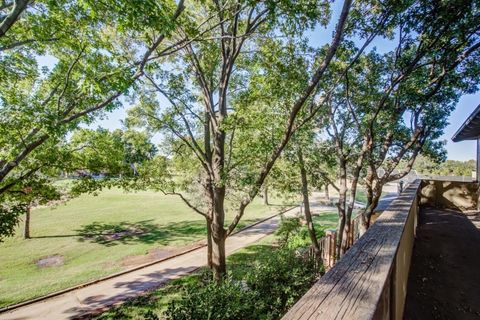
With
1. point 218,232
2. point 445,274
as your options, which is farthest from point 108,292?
point 445,274

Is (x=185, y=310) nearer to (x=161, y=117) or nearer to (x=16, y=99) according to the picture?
(x=16, y=99)

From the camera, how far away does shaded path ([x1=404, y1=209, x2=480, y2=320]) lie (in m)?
2.87

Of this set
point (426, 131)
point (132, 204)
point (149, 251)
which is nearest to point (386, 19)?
point (426, 131)

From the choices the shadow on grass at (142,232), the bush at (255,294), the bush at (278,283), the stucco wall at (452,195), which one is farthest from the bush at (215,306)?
the shadow on grass at (142,232)

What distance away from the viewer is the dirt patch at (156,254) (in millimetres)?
14672

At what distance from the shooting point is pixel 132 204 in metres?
32.3

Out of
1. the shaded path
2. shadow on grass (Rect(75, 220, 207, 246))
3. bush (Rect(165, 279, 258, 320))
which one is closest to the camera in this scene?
the shaded path

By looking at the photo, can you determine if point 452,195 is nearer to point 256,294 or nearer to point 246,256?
point 256,294

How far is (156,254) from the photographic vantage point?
16.0 m

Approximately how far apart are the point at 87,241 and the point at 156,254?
6.78 metres

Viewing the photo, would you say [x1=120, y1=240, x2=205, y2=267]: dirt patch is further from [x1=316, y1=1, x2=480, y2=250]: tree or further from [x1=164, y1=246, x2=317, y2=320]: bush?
[x1=316, y1=1, x2=480, y2=250]: tree

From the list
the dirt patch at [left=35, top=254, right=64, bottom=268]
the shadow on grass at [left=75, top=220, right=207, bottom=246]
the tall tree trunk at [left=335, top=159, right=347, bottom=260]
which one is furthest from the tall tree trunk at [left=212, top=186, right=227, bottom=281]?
the dirt patch at [left=35, top=254, right=64, bottom=268]

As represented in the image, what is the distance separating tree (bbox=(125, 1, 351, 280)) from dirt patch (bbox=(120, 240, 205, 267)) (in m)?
7.14

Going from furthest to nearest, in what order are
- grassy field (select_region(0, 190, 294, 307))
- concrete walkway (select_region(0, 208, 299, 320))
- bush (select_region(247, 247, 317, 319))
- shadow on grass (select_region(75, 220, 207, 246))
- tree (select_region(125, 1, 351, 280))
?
shadow on grass (select_region(75, 220, 207, 246)) < grassy field (select_region(0, 190, 294, 307)) < concrete walkway (select_region(0, 208, 299, 320)) < tree (select_region(125, 1, 351, 280)) < bush (select_region(247, 247, 317, 319))
